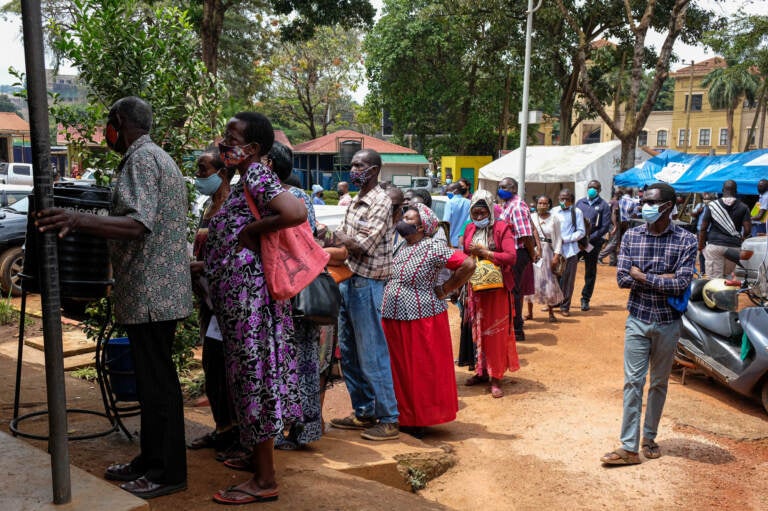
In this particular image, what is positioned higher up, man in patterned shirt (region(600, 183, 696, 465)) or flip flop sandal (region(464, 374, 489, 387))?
man in patterned shirt (region(600, 183, 696, 465))

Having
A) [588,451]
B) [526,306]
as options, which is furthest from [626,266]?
[526,306]

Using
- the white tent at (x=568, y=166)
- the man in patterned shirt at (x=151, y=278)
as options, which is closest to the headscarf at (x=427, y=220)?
the man in patterned shirt at (x=151, y=278)

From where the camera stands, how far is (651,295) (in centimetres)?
524

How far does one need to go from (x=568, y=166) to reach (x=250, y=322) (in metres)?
21.5

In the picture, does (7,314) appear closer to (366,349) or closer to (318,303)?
(366,349)

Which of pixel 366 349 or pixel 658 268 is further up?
pixel 658 268

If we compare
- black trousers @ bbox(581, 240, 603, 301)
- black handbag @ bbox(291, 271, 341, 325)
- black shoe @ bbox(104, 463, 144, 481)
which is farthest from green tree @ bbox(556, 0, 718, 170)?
black shoe @ bbox(104, 463, 144, 481)

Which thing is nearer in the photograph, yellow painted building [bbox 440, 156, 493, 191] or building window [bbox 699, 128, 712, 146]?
yellow painted building [bbox 440, 156, 493, 191]

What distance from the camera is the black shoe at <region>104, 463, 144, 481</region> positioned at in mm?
3555

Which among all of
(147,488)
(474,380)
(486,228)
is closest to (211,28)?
(486,228)

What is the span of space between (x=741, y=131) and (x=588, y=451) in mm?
66714

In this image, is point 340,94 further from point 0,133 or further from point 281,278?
point 281,278

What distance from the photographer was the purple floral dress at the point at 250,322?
131 inches

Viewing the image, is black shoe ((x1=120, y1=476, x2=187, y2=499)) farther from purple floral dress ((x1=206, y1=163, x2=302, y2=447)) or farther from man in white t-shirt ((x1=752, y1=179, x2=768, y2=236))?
man in white t-shirt ((x1=752, y1=179, x2=768, y2=236))
